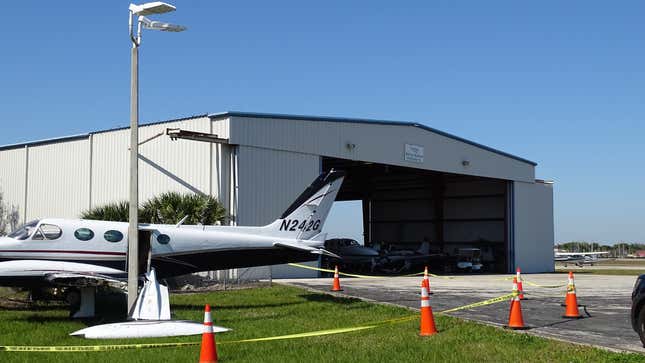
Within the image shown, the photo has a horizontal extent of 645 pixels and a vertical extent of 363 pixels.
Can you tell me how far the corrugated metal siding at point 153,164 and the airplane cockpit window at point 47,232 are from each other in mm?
11896

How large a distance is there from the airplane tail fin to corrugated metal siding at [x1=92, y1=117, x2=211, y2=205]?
9187mm

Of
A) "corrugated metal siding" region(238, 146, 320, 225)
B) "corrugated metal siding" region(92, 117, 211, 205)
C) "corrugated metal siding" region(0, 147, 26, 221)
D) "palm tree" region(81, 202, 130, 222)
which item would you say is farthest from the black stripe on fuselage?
"corrugated metal siding" region(0, 147, 26, 221)

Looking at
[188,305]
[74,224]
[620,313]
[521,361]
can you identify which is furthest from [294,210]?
[521,361]

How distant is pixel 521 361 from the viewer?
9.09m

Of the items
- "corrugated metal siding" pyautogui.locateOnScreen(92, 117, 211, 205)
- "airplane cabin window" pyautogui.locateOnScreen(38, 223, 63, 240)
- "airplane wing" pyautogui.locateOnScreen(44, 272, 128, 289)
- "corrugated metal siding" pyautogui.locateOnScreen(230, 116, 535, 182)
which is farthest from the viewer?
"corrugated metal siding" pyautogui.locateOnScreen(230, 116, 535, 182)

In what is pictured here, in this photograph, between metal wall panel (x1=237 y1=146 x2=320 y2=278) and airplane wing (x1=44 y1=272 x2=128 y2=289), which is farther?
metal wall panel (x1=237 y1=146 x2=320 y2=278)

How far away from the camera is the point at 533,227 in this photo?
143 ft

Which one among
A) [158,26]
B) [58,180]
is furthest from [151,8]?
[58,180]

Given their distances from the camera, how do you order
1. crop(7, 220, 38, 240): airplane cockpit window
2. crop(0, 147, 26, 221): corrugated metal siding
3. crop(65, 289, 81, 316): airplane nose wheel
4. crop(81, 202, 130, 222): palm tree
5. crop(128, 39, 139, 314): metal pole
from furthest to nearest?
crop(0, 147, 26, 221): corrugated metal siding < crop(81, 202, 130, 222): palm tree < crop(7, 220, 38, 240): airplane cockpit window < crop(65, 289, 81, 316): airplane nose wheel < crop(128, 39, 139, 314): metal pole

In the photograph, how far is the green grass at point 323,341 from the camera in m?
9.37

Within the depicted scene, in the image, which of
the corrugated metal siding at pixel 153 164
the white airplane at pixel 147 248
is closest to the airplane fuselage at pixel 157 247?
the white airplane at pixel 147 248

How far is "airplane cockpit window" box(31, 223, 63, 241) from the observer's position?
1549 cm

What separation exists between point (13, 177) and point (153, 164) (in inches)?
502

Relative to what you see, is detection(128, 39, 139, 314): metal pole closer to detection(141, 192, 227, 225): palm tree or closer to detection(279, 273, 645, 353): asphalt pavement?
detection(279, 273, 645, 353): asphalt pavement
